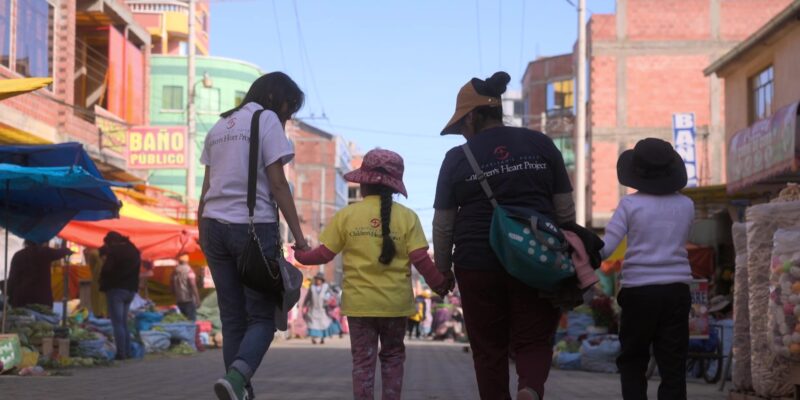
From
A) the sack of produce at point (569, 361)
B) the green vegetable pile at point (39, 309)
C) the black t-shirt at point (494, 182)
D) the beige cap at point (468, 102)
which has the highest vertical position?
the beige cap at point (468, 102)

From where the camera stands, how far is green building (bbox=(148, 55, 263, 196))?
197 ft

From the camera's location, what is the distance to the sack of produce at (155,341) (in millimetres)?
19969

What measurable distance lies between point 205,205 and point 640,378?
8.27ft

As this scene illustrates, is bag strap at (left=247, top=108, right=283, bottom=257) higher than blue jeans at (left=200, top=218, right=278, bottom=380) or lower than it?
higher

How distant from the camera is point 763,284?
9.16 meters

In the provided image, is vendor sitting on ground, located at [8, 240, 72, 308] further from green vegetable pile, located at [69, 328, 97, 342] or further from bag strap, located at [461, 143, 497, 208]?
bag strap, located at [461, 143, 497, 208]

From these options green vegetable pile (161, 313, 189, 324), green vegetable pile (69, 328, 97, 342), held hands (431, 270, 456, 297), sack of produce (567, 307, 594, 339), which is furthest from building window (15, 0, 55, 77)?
held hands (431, 270, 456, 297)

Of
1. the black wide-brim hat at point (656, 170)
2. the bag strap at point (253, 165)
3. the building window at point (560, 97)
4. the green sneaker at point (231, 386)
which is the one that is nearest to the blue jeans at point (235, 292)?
the bag strap at point (253, 165)

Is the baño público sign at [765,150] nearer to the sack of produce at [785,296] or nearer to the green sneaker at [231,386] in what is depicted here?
the sack of produce at [785,296]

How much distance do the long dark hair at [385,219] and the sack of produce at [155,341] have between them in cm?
1309

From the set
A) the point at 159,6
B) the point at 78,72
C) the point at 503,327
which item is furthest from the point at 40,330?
the point at 159,6

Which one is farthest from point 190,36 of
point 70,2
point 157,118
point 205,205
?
point 205,205

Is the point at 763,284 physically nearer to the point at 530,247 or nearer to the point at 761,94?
the point at 530,247

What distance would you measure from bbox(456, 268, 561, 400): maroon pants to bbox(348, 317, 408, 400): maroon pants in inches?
43.2
